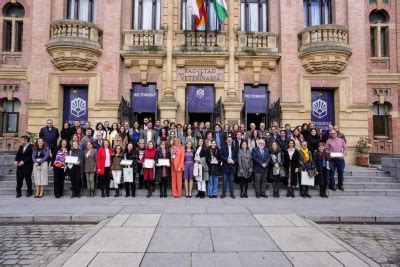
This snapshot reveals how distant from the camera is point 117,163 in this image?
32.0 ft

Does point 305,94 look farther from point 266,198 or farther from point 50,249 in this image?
point 50,249

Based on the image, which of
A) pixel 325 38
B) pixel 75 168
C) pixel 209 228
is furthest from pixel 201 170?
pixel 325 38

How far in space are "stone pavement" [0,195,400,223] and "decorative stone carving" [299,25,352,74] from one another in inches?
288

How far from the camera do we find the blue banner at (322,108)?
602 inches

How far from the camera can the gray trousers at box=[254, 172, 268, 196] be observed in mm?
9828

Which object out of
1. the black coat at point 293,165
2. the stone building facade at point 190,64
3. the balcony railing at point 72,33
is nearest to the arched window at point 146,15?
the stone building facade at point 190,64

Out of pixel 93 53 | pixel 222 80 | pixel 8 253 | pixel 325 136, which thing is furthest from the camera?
pixel 222 80

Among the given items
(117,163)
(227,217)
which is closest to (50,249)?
(227,217)

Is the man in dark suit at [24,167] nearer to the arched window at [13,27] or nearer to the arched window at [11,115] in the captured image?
the arched window at [11,115]

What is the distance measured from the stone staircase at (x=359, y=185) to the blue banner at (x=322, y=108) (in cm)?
376

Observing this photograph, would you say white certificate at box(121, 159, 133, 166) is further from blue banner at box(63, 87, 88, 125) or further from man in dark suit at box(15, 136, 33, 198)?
blue banner at box(63, 87, 88, 125)

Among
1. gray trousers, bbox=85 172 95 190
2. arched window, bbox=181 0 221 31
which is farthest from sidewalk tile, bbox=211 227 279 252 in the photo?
arched window, bbox=181 0 221 31

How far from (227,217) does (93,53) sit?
36.3 feet

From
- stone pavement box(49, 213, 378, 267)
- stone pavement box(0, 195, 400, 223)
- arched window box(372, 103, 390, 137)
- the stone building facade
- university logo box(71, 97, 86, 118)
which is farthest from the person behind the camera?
arched window box(372, 103, 390, 137)
